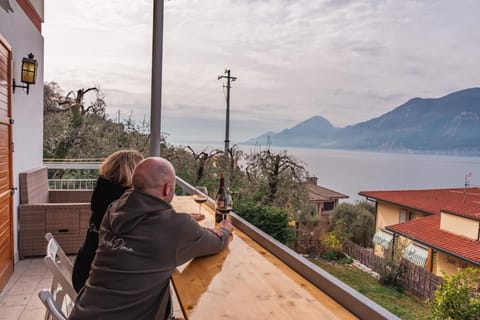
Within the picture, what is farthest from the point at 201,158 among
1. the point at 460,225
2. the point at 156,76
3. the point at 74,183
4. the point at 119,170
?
the point at 119,170

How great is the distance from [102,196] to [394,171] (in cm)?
296

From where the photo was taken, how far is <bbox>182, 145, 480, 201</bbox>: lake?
3297 mm

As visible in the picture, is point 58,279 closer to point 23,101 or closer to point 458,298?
point 458,298

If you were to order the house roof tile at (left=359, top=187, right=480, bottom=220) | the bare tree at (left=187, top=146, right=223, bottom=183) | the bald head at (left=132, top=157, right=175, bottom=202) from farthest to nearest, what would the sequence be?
the bare tree at (left=187, top=146, right=223, bottom=183) → the house roof tile at (left=359, top=187, right=480, bottom=220) → the bald head at (left=132, top=157, right=175, bottom=202)

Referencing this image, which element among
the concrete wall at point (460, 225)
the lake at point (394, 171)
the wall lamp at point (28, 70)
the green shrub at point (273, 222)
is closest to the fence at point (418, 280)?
the concrete wall at point (460, 225)

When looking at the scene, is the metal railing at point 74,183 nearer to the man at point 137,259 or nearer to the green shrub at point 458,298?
the man at point 137,259

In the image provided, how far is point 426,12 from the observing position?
3.92m

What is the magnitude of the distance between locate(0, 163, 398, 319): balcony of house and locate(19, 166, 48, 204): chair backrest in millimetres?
2996

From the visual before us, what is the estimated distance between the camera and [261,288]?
1199 mm

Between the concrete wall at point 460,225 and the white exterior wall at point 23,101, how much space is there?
4.07 m

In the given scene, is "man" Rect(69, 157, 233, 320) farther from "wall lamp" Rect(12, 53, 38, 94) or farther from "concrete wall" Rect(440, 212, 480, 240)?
"wall lamp" Rect(12, 53, 38, 94)

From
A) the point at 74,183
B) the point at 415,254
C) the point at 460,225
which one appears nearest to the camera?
the point at 460,225

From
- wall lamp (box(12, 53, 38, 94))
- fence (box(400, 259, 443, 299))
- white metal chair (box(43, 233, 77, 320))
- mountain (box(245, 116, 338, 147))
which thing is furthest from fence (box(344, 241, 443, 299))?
wall lamp (box(12, 53, 38, 94))

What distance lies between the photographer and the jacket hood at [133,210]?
1.22 m
